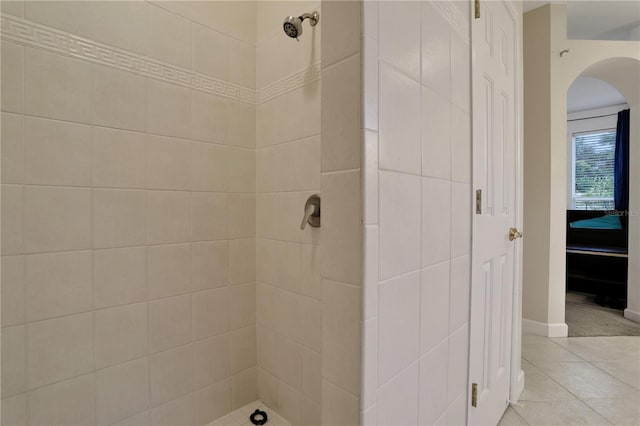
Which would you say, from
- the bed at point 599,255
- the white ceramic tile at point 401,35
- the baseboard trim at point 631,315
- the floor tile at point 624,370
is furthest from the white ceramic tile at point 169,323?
the bed at point 599,255

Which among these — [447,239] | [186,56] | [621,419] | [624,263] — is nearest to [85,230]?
[186,56]

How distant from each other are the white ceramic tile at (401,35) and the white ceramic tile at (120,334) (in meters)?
1.30

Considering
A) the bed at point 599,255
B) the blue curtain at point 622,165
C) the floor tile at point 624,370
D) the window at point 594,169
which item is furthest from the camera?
the window at point 594,169

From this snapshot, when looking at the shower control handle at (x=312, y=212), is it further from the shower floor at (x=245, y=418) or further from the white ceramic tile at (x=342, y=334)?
the shower floor at (x=245, y=418)

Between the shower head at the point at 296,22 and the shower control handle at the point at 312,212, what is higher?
the shower head at the point at 296,22

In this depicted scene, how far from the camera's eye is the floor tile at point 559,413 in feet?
4.83

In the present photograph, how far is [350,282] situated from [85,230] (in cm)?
106

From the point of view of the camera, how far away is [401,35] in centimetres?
73

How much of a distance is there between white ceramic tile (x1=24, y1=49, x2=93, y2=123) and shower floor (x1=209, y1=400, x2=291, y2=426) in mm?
1467

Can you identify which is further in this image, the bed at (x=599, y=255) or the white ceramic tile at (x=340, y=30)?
the bed at (x=599, y=255)

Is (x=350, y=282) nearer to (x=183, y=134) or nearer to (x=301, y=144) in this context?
(x=301, y=144)

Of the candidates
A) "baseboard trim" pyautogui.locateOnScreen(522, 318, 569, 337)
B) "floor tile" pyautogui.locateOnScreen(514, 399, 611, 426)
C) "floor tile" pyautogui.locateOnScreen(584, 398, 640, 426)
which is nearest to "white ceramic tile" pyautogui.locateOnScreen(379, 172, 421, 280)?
"floor tile" pyautogui.locateOnScreen(514, 399, 611, 426)

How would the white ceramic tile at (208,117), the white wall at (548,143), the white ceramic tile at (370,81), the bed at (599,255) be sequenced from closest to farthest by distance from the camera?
the white ceramic tile at (370,81) → the white ceramic tile at (208,117) → the white wall at (548,143) → the bed at (599,255)

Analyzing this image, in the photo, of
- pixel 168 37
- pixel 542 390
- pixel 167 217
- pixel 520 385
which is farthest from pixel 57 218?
pixel 542 390
